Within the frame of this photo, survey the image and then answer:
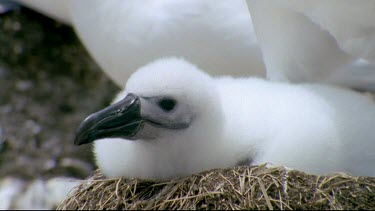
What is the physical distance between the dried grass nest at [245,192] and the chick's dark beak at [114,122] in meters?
0.09

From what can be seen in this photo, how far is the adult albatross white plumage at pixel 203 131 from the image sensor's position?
1.58 metres

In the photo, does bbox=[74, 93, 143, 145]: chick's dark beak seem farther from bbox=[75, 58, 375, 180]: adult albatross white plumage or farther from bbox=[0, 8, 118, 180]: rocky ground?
bbox=[0, 8, 118, 180]: rocky ground

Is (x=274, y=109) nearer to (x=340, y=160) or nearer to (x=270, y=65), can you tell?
(x=340, y=160)

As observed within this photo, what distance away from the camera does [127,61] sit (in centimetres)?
227

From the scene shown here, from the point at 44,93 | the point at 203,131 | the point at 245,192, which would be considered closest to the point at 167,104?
the point at 203,131

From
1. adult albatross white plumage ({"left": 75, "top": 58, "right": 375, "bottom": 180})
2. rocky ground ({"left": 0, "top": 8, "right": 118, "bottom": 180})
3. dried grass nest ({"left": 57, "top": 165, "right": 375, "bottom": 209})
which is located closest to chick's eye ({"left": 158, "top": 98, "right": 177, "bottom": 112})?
adult albatross white plumage ({"left": 75, "top": 58, "right": 375, "bottom": 180})

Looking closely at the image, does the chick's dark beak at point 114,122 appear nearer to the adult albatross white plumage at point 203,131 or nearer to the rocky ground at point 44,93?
the adult albatross white plumage at point 203,131

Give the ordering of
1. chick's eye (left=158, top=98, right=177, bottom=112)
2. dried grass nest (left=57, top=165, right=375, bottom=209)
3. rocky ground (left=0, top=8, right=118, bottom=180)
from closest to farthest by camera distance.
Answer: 1. dried grass nest (left=57, top=165, right=375, bottom=209)
2. chick's eye (left=158, top=98, right=177, bottom=112)
3. rocky ground (left=0, top=8, right=118, bottom=180)

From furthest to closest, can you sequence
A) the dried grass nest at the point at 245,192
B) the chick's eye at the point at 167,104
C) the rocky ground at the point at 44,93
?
the rocky ground at the point at 44,93
the chick's eye at the point at 167,104
the dried grass nest at the point at 245,192

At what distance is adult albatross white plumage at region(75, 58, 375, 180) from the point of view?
158 cm

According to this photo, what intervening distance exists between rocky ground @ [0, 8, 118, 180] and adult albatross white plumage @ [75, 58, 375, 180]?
124 cm

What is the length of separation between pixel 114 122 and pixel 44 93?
169 cm

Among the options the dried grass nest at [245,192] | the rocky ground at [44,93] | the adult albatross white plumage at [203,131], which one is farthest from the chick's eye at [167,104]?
the rocky ground at [44,93]

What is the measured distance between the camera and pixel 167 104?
5.26ft
